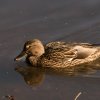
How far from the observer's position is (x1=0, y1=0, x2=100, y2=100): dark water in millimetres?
A: 9968

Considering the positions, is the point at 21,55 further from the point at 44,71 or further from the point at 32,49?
the point at 44,71

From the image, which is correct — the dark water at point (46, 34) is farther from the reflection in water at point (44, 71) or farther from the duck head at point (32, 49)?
the duck head at point (32, 49)

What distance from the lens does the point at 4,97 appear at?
32.1 feet

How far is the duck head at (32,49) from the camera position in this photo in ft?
37.8

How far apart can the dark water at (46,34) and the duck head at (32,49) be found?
0.22 metres

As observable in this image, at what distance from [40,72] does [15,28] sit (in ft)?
6.17

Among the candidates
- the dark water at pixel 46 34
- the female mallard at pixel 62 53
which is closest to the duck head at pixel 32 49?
the female mallard at pixel 62 53

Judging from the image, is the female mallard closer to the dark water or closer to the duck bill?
the duck bill

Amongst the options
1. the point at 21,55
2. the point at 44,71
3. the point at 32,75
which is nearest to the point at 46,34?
the point at 21,55

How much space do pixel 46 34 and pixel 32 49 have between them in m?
0.72

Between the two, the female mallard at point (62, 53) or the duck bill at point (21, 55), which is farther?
the female mallard at point (62, 53)

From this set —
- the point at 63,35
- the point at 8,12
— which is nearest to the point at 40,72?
the point at 63,35

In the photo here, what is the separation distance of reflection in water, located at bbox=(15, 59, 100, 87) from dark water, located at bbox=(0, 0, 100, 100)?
0.04 m

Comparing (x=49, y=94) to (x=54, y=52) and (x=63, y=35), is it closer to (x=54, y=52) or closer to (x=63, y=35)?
(x=54, y=52)
